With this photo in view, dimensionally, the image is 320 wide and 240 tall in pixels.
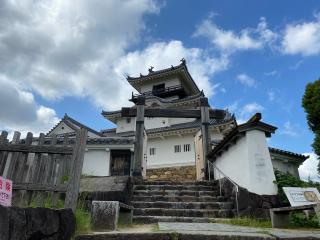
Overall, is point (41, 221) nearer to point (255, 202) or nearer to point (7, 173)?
point (7, 173)

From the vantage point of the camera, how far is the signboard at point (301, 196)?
468 centimetres

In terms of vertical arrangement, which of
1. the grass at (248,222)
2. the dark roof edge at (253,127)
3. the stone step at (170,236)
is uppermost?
the dark roof edge at (253,127)

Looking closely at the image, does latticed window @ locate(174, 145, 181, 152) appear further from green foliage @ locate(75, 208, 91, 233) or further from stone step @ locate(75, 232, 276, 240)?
stone step @ locate(75, 232, 276, 240)

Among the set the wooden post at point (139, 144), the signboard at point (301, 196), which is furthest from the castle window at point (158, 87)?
the signboard at point (301, 196)

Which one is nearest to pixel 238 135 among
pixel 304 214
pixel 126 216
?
pixel 304 214

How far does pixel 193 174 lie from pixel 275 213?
1412 centimetres

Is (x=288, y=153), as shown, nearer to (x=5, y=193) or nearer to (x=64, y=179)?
(x=64, y=179)

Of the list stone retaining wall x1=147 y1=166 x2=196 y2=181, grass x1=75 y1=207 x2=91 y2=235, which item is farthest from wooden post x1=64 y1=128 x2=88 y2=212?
stone retaining wall x1=147 y1=166 x2=196 y2=181

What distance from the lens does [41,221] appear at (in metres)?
2.44

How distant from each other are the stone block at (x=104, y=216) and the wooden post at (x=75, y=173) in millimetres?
314

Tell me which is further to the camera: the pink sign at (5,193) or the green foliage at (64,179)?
the green foliage at (64,179)

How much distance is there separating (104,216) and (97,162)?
1238 centimetres

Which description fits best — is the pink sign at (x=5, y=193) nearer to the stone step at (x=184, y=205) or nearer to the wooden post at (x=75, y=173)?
the wooden post at (x=75, y=173)

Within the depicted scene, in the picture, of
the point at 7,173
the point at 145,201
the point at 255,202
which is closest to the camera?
the point at 7,173
